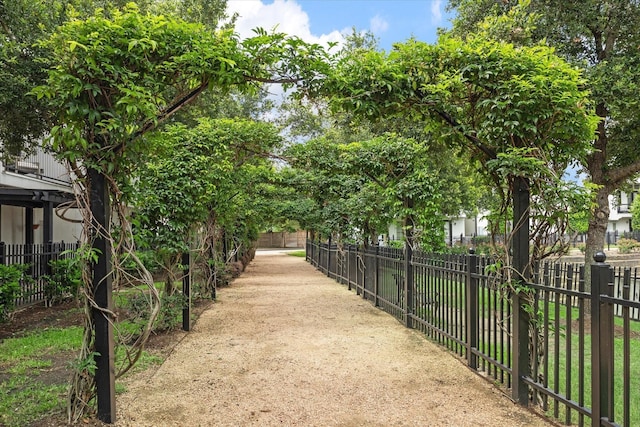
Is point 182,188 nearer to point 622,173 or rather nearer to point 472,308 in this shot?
point 472,308

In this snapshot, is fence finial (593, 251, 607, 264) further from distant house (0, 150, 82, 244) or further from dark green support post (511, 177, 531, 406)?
distant house (0, 150, 82, 244)

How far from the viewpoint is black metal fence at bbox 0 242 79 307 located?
9539 mm

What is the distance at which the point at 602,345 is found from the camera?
3.27 metres

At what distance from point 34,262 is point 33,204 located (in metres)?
4.19

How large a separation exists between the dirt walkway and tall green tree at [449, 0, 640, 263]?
5.43 metres

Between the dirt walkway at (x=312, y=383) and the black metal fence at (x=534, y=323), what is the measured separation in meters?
0.29

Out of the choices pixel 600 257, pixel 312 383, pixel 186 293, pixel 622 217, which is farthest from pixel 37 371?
pixel 622 217

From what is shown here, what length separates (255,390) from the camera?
4.89 metres

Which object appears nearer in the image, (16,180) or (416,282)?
(416,282)

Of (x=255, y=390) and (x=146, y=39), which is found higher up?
(x=146, y=39)

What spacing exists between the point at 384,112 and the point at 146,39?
2487 mm

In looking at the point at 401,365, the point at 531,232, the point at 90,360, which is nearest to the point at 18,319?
the point at 90,360

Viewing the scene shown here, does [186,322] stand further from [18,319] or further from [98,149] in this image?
[98,149]

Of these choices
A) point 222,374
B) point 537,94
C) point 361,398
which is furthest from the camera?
point 222,374
